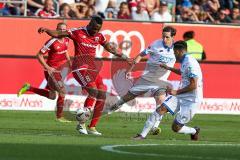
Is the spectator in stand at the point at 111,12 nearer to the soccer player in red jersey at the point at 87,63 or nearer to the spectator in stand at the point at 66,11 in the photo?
the spectator in stand at the point at 66,11

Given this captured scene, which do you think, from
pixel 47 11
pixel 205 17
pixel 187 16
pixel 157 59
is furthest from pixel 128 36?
pixel 157 59

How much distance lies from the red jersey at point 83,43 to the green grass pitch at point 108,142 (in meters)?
1.43

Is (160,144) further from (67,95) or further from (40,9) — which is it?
(40,9)

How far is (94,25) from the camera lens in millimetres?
18562

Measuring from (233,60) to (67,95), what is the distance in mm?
5523

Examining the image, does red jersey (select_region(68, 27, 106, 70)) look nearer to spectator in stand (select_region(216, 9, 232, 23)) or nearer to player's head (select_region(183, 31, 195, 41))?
player's head (select_region(183, 31, 195, 41))

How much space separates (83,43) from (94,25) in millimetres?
696

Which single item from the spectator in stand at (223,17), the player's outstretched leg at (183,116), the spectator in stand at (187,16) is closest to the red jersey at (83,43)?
the player's outstretched leg at (183,116)

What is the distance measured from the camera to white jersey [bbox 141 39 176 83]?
20.5 metres

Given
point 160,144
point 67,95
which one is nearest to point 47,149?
point 160,144

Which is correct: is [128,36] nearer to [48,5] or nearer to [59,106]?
[48,5]

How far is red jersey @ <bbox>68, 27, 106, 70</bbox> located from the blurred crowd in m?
7.63

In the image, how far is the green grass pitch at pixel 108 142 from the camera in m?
13.5

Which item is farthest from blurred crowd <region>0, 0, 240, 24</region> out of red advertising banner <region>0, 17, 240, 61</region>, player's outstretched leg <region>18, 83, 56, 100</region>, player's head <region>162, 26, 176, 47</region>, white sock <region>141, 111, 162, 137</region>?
white sock <region>141, 111, 162, 137</region>
